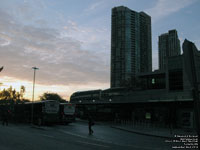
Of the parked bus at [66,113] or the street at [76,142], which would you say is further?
the parked bus at [66,113]

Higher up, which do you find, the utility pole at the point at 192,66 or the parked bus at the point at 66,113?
the utility pole at the point at 192,66

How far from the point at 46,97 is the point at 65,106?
88.1 metres

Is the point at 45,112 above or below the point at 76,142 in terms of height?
above

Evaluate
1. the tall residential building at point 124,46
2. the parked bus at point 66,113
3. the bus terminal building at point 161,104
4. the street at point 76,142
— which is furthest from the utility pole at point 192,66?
the tall residential building at point 124,46

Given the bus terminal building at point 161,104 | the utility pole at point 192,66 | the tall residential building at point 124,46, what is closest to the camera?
the utility pole at point 192,66

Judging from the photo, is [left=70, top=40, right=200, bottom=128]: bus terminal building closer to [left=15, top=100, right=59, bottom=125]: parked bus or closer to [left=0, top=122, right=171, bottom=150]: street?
[left=0, top=122, right=171, bottom=150]: street

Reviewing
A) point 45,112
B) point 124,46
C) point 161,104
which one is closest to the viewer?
point 45,112

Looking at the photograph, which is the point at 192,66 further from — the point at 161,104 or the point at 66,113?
the point at 161,104

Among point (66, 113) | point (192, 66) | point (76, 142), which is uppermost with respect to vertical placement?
point (192, 66)

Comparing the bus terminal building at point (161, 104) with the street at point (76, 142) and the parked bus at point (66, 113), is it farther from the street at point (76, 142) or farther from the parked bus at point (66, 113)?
the parked bus at point (66, 113)

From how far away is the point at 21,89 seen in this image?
116m

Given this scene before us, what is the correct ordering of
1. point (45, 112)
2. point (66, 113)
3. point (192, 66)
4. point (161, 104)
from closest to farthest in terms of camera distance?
point (192, 66) < point (45, 112) < point (66, 113) < point (161, 104)

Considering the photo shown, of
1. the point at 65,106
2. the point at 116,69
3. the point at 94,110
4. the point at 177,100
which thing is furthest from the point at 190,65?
the point at 116,69

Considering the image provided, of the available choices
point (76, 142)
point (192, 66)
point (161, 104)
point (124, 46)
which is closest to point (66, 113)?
point (161, 104)
